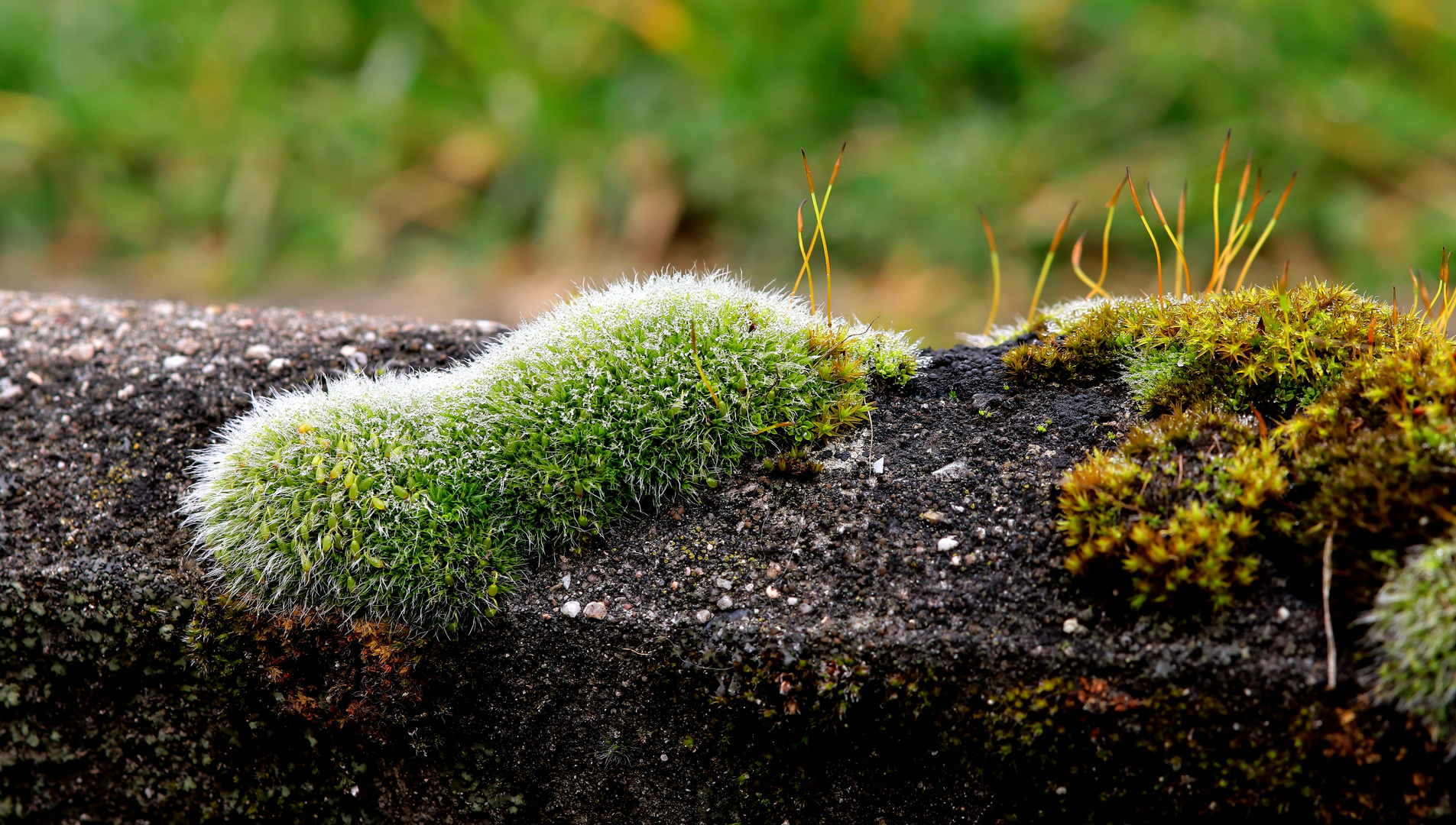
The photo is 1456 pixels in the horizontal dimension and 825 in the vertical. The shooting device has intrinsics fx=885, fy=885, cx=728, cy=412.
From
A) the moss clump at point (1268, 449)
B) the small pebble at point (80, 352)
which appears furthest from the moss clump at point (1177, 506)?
the small pebble at point (80, 352)

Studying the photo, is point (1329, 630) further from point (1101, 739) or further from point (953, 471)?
point (953, 471)

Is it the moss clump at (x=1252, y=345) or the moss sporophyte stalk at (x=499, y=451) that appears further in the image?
the moss sporophyte stalk at (x=499, y=451)

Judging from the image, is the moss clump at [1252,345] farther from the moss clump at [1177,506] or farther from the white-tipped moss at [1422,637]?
the white-tipped moss at [1422,637]

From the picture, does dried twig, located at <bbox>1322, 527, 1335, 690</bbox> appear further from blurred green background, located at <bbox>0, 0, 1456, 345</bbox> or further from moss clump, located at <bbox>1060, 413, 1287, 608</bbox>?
blurred green background, located at <bbox>0, 0, 1456, 345</bbox>

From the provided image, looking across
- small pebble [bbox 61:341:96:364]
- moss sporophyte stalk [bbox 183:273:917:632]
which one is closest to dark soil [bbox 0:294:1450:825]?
moss sporophyte stalk [bbox 183:273:917:632]

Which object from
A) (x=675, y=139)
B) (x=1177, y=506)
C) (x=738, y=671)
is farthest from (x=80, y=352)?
(x=675, y=139)

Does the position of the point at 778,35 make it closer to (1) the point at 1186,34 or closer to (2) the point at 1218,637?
(1) the point at 1186,34
